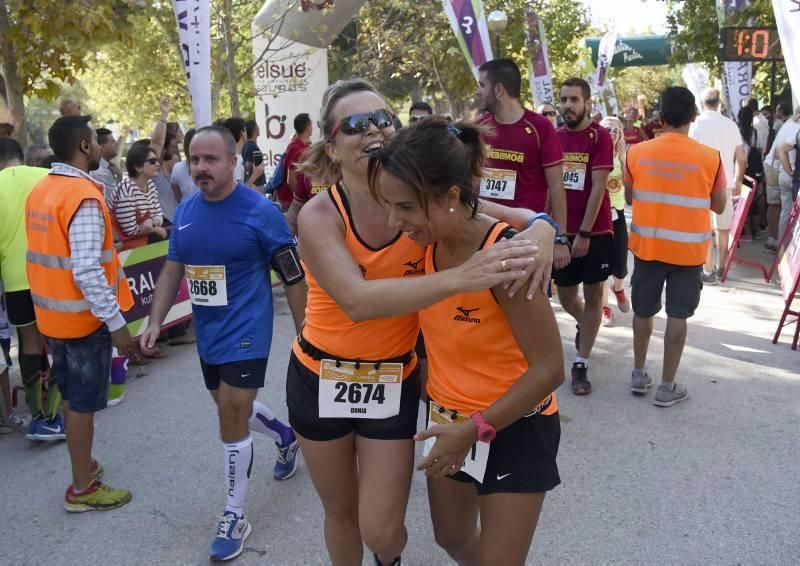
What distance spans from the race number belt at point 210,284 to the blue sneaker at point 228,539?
978 mm

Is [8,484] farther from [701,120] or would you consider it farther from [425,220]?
[701,120]

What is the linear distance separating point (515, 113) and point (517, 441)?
3.09 meters

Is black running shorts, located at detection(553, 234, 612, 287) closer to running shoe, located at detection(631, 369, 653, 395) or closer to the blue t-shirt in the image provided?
running shoe, located at detection(631, 369, 653, 395)

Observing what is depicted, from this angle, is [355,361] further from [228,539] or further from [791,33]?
[791,33]

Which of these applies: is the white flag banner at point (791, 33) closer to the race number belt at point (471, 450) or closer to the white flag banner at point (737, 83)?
the race number belt at point (471, 450)

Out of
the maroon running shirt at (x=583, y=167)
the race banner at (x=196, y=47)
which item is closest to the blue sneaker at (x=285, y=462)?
the maroon running shirt at (x=583, y=167)

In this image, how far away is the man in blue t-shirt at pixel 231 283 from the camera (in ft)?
10.7

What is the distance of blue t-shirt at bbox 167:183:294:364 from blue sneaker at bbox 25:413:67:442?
2.00 meters

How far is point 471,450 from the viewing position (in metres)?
2.18

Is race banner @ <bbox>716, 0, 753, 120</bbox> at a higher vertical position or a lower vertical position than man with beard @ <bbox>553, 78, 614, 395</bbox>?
higher

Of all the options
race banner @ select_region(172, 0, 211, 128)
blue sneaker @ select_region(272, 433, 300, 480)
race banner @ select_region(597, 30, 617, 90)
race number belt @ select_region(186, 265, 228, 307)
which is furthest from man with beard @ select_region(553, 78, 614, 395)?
race banner @ select_region(597, 30, 617, 90)

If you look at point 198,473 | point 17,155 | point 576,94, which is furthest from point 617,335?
point 17,155

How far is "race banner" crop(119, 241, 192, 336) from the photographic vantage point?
→ 630 cm

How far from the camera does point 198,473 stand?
4207 mm
